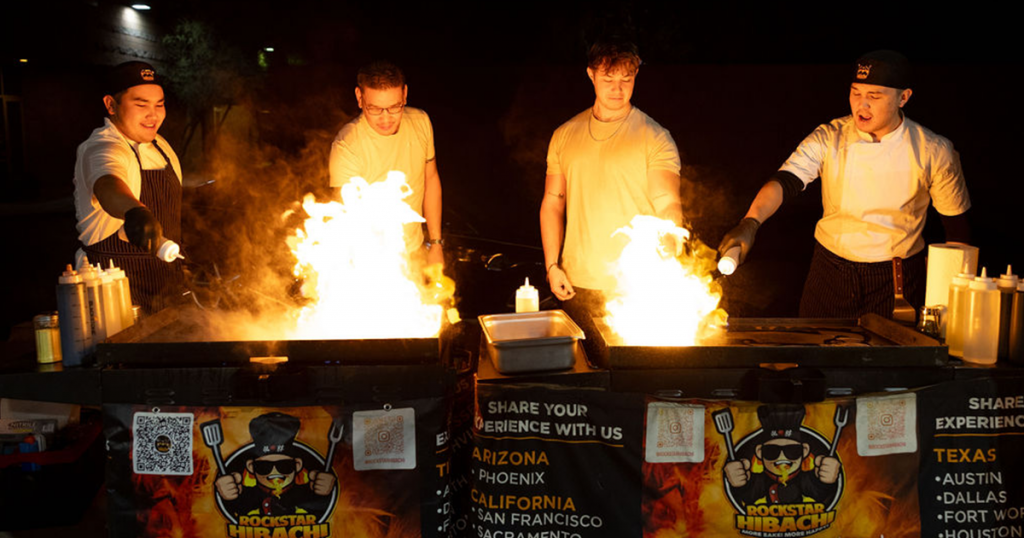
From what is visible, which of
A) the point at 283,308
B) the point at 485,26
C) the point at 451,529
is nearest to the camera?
the point at 451,529

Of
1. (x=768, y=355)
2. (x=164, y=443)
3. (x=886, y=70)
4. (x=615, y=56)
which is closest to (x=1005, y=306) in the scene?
(x=768, y=355)

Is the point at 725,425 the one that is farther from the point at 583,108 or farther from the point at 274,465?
the point at 583,108

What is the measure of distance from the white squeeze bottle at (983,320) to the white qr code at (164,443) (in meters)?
3.01

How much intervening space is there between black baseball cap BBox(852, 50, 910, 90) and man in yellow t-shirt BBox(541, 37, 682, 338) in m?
1.00

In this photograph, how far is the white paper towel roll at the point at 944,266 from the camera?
310cm

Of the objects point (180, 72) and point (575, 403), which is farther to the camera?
point (180, 72)

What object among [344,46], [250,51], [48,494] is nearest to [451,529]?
[48,494]

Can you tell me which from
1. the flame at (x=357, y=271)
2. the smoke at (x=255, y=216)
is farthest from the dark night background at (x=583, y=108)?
the flame at (x=357, y=271)

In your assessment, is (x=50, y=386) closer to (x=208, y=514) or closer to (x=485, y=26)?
(x=208, y=514)

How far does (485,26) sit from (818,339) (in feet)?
50.0

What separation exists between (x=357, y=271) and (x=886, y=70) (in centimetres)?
273

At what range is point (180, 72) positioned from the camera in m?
22.7

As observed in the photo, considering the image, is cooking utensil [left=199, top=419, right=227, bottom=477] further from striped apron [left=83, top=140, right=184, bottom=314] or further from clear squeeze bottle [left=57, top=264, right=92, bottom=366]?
striped apron [left=83, top=140, right=184, bottom=314]

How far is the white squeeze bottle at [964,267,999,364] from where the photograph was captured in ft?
9.30
